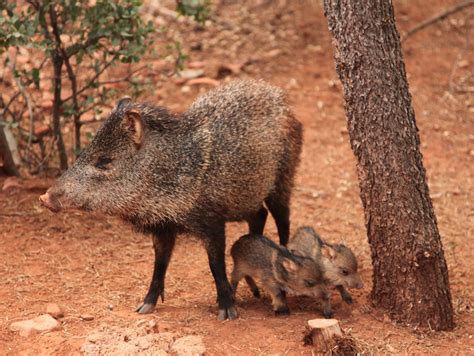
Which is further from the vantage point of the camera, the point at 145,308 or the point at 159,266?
the point at 159,266

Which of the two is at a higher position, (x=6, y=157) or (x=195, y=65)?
(x=195, y=65)

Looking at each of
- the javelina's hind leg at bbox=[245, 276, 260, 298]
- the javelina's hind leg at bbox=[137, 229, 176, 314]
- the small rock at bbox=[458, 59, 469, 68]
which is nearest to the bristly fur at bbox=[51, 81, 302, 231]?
the javelina's hind leg at bbox=[137, 229, 176, 314]

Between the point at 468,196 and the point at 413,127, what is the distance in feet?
10.8

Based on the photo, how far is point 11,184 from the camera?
7.15 meters

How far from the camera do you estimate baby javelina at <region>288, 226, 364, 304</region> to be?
17.8 ft

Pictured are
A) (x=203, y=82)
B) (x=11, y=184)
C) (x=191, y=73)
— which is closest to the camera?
(x=11, y=184)

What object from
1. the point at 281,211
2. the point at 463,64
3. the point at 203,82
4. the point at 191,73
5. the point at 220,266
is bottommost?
the point at 220,266

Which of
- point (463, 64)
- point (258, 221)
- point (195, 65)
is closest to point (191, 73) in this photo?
point (195, 65)

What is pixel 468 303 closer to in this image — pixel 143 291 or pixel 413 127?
pixel 413 127

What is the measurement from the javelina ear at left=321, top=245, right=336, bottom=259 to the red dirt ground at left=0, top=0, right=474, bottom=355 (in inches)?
16.6

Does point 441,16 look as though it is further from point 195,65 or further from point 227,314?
point 227,314

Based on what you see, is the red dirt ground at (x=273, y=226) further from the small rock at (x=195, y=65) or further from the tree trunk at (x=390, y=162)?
the tree trunk at (x=390, y=162)

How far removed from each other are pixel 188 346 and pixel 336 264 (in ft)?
4.48

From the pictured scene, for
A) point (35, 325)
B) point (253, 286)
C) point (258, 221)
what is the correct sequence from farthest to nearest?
point (258, 221) → point (253, 286) → point (35, 325)
